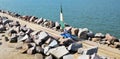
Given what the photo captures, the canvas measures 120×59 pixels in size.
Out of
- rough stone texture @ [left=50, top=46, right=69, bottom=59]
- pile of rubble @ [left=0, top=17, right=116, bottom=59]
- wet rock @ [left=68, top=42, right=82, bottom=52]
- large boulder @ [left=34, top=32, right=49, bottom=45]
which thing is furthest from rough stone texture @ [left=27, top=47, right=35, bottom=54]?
wet rock @ [left=68, top=42, right=82, bottom=52]

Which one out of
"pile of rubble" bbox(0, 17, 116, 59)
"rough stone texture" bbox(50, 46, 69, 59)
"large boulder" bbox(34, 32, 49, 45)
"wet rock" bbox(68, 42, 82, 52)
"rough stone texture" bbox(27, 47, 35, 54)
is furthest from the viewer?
"large boulder" bbox(34, 32, 49, 45)

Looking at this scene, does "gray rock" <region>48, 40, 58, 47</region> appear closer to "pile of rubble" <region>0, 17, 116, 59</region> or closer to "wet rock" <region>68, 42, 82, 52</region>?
"pile of rubble" <region>0, 17, 116, 59</region>

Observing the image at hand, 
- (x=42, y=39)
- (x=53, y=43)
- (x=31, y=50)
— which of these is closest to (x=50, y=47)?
(x=53, y=43)

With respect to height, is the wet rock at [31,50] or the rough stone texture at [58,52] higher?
the rough stone texture at [58,52]

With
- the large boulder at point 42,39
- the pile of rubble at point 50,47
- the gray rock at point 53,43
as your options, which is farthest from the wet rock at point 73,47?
the large boulder at point 42,39

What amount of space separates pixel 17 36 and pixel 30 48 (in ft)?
11.7

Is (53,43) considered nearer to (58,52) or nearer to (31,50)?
(31,50)

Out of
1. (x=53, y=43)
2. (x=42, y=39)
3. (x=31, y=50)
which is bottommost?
(x=31, y=50)

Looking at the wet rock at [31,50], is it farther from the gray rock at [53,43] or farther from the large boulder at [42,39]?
the large boulder at [42,39]

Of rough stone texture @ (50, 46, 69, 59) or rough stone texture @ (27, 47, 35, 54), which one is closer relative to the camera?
rough stone texture @ (50, 46, 69, 59)

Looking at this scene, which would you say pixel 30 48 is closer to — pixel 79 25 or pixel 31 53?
pixel 31 53

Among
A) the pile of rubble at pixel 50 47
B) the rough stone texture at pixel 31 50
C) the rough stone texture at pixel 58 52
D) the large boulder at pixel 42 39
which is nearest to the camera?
the pile of rubble at pixel 50 47

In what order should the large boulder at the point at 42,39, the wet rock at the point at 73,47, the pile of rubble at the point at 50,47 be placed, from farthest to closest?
the large boulder at the point at 42,39 → the wet rock at the point at 73,47 → the pile of rubble at the point at 50,47

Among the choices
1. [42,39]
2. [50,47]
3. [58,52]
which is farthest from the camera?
[42,39]
